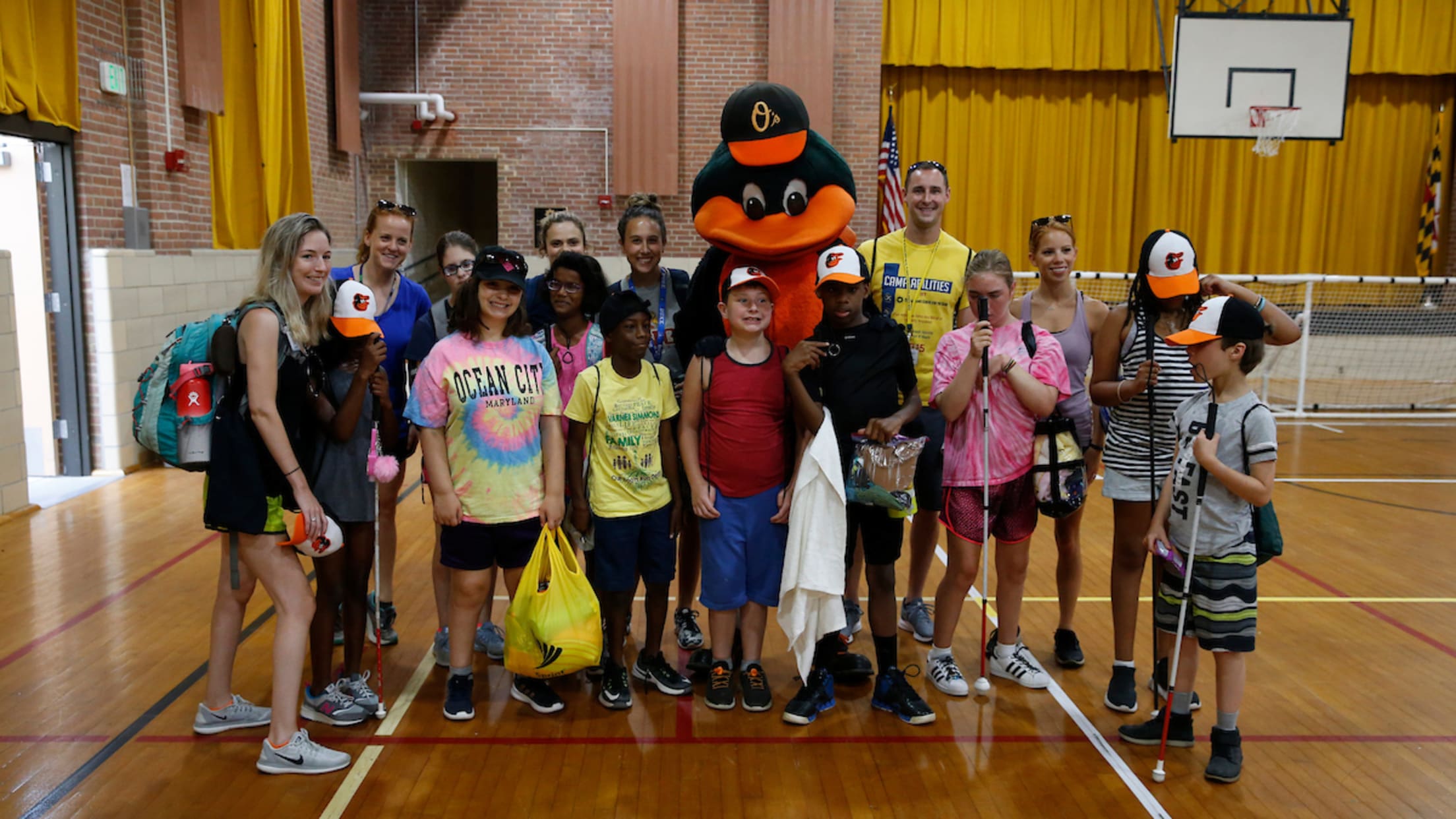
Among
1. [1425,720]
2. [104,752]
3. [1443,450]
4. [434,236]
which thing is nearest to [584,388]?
[104,752]

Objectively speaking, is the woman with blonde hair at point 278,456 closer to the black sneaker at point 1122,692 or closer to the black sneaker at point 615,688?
the black sneaker at point 615,688

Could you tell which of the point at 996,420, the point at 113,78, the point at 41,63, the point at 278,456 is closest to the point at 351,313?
the point at 278,456

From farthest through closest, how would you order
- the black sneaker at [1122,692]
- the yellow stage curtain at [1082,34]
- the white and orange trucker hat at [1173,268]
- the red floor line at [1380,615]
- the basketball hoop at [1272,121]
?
1. the yellow stage curtain at [1082,34]
2. the basketball hoop at [1272,121]
3. the red floor line at [1380,615]
4. the black sneaker at [1122,692]
5. the white and orange trucker hat at [1173,268]

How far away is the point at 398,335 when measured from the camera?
4012 mm

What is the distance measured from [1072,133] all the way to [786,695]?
1257 centimetres

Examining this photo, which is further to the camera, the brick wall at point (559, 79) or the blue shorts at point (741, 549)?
the brick wall at point (559, 79)

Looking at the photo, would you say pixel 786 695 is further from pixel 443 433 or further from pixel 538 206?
pixel 538 206

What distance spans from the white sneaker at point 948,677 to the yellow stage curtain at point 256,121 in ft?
26.2

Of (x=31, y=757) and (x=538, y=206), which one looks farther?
(x=538, y=206)

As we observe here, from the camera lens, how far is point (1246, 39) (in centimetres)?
1077

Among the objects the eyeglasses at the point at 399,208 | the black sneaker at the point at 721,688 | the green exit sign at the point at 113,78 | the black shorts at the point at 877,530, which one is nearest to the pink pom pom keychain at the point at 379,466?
the eyeglasses at the point at 399,208

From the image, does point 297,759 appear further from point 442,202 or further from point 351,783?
point 442,202

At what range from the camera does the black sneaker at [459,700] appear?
363 cm

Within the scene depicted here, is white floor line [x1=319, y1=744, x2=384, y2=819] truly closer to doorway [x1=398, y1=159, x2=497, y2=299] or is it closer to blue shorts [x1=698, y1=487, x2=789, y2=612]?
blue shorts [x1=698, y1=487, x2=789, y2=612]
